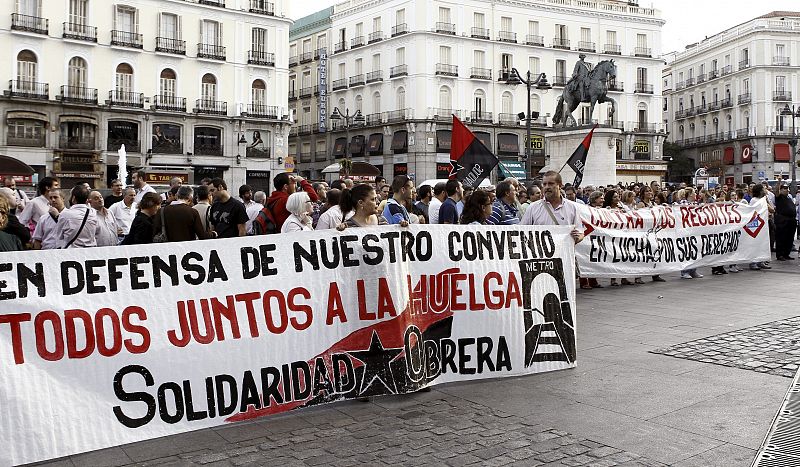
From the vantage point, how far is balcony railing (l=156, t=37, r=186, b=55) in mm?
43844

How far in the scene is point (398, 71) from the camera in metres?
55.4

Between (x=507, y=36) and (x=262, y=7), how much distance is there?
19.0 meters

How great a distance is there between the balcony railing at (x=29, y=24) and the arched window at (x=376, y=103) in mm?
24132

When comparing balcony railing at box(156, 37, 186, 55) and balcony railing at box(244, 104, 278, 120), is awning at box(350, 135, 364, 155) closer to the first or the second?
balcony railing at box(244, 104, 278, 120)

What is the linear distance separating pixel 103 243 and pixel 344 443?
17.6 feet

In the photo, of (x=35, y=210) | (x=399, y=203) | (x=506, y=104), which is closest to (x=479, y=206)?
(x=399, y=203)

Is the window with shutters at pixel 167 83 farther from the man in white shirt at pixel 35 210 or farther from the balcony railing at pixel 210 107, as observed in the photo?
the man in white shirt at pixel 35 210

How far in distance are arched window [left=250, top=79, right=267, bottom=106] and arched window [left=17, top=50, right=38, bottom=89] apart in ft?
41.1

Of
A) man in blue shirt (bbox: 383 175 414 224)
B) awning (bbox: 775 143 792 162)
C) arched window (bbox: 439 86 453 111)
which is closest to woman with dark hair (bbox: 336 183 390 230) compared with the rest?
man in blue shirt (bbox: 383 175 414 224)

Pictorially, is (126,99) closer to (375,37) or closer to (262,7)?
(262,7)

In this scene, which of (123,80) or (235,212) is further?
(123,80)

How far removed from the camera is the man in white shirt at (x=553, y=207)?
899cm

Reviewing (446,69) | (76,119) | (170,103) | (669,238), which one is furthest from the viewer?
(446,69)

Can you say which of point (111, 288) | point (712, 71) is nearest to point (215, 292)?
point (111, 288)
